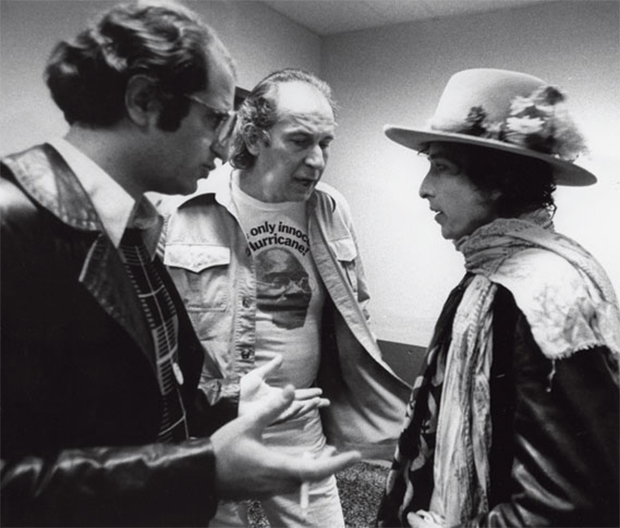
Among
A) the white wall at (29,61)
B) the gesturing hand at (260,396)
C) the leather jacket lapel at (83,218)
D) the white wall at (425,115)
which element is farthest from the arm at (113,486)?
the white wall at (425,115)

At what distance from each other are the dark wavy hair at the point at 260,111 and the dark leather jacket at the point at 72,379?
0.94 meters

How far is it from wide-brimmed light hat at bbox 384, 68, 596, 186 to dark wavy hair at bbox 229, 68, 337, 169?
0.49 m

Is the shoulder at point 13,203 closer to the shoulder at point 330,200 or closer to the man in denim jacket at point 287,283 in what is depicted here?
the man in denim jacket at point 287,283

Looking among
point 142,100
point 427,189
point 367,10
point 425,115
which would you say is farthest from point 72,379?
point 425,115

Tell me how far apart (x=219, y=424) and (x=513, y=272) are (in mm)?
558

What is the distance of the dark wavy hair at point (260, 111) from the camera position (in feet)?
5.09

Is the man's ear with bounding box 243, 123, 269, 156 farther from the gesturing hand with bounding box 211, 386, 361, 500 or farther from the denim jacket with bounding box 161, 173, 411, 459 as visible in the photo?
the gesturing hand with bounding box 211, 386, 361, 500

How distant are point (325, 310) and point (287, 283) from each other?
0.14m

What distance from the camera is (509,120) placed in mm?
1081

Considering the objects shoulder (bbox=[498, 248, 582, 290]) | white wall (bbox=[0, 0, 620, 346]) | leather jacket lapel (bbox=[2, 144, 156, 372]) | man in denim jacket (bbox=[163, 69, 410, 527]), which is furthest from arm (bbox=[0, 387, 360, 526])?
white wall (bbox=[0, 0, 620, 346])

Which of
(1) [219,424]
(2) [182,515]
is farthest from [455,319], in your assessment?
(2) [182,515]

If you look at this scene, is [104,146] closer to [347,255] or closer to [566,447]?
[566,447]

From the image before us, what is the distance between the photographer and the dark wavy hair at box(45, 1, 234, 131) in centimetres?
69

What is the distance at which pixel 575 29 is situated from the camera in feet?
7.55
